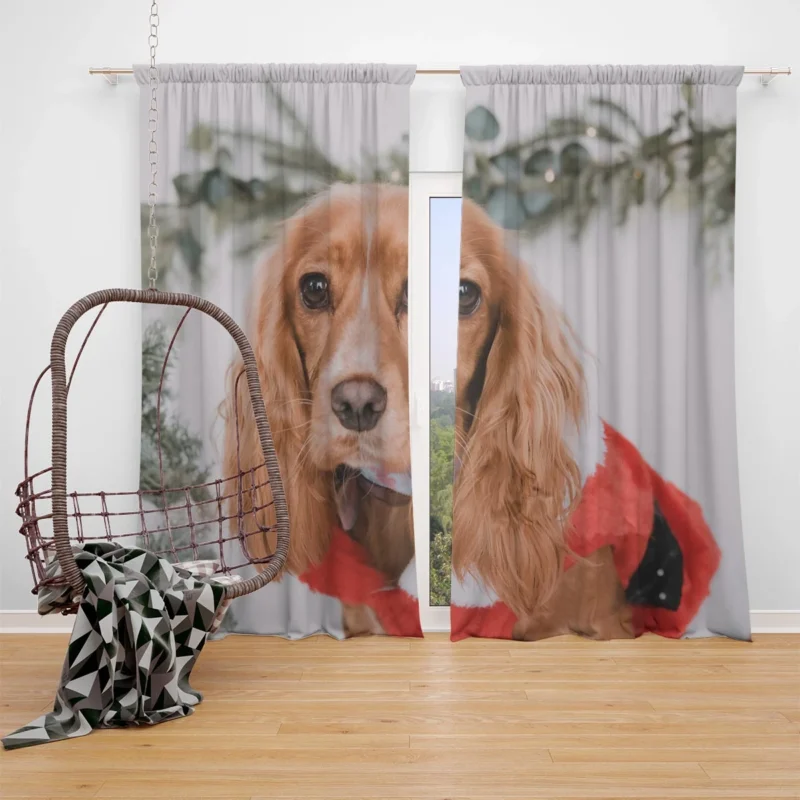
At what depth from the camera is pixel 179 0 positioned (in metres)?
3.14

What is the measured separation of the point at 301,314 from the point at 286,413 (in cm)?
39

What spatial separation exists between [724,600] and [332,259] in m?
2.02

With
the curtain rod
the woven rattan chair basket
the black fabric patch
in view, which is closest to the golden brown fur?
the woven rattan chair basket

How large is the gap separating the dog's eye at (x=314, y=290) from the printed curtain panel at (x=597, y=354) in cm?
53

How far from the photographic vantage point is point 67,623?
10.3 feet

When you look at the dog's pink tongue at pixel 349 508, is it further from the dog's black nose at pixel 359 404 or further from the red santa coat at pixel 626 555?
the dog's black nose at pixel 359 404

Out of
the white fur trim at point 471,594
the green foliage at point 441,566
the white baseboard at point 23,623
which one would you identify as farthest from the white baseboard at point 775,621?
the white baseboard at point 23,623

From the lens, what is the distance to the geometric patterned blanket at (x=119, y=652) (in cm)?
217

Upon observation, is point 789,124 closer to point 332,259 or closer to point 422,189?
point 422,189

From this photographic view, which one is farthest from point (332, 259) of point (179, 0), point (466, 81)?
point (179, 0)

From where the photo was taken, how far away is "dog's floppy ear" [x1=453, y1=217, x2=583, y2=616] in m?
3.04

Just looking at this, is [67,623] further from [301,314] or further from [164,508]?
[301,314]

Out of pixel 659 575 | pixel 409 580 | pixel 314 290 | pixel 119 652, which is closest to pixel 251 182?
pixel 314 290

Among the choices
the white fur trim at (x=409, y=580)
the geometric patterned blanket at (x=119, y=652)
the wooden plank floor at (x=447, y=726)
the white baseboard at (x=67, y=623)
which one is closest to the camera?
the wooden plank floor at (x=447, y=726)
